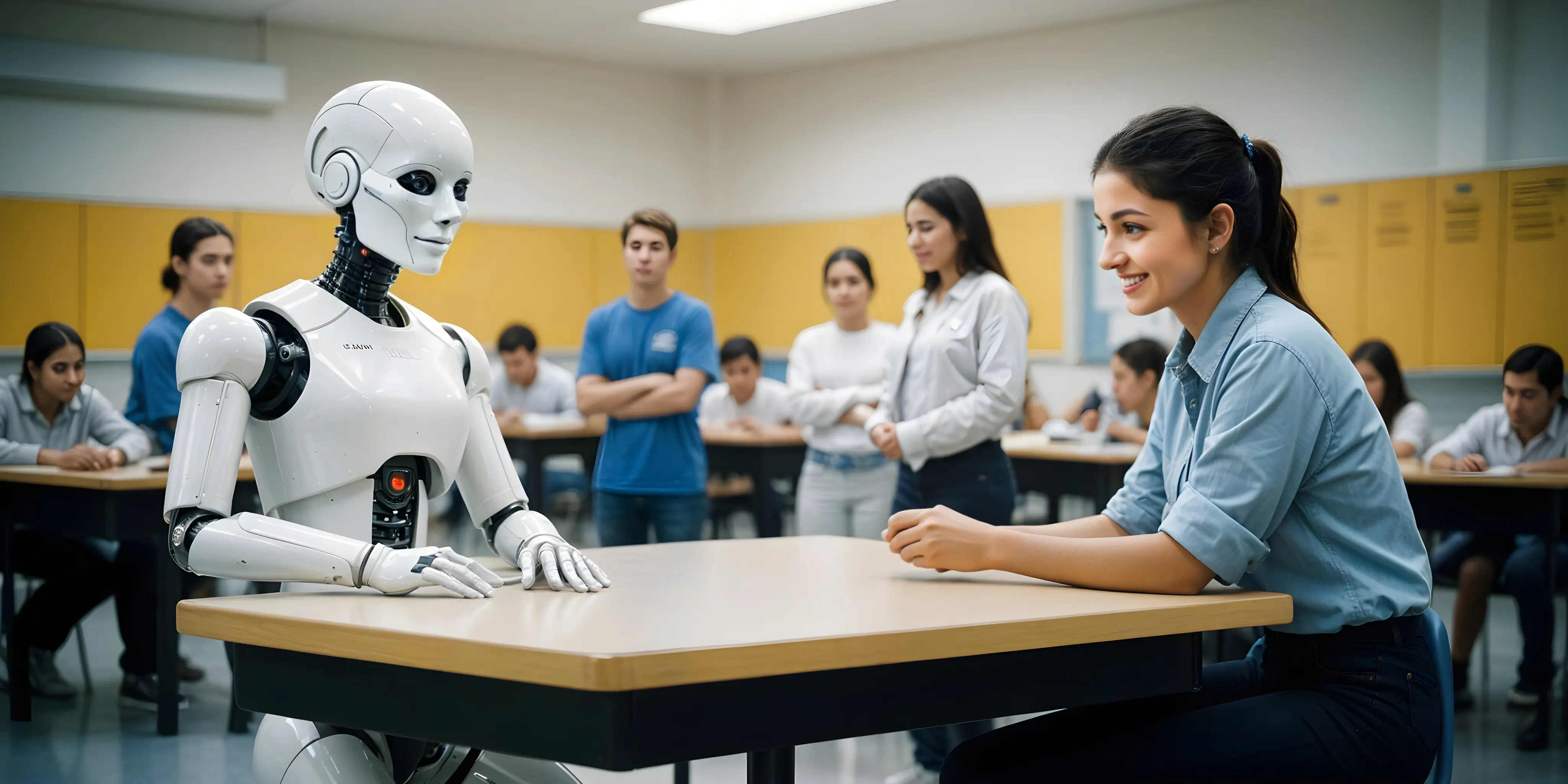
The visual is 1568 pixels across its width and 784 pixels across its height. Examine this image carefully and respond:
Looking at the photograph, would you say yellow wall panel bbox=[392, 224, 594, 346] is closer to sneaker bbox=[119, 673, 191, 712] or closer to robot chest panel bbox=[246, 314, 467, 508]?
sneaker bbox=[119, 673, 191, 712]

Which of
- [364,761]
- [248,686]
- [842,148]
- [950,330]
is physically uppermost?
[842,148]

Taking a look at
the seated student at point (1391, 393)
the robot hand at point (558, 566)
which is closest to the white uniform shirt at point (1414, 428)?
the seated student at point (1391, 393)

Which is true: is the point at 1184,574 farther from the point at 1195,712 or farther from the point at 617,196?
the point at 617,196

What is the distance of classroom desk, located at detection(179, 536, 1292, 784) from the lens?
1.11 metres

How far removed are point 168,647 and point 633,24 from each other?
4.82 meters

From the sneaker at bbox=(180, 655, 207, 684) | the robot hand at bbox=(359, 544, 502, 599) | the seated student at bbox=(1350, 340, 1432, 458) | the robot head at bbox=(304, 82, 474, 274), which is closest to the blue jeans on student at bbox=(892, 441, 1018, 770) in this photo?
the robot head at bbox=(304, 82, 474, 274)

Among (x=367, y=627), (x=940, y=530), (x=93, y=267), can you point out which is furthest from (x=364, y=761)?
(x=93, y=267)

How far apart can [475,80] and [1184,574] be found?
286 inches

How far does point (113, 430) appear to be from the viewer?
4.02 metres

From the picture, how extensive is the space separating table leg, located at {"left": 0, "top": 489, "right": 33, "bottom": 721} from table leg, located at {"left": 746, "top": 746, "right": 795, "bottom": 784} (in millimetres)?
3062

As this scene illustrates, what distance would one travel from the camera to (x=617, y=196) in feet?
28.0

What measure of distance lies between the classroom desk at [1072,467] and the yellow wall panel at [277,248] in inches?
168

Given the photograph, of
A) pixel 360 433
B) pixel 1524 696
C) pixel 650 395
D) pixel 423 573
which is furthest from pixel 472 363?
pixel 1524 696

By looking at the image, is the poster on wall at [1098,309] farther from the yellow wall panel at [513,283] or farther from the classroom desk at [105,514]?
the classroom desk at [105,514]
